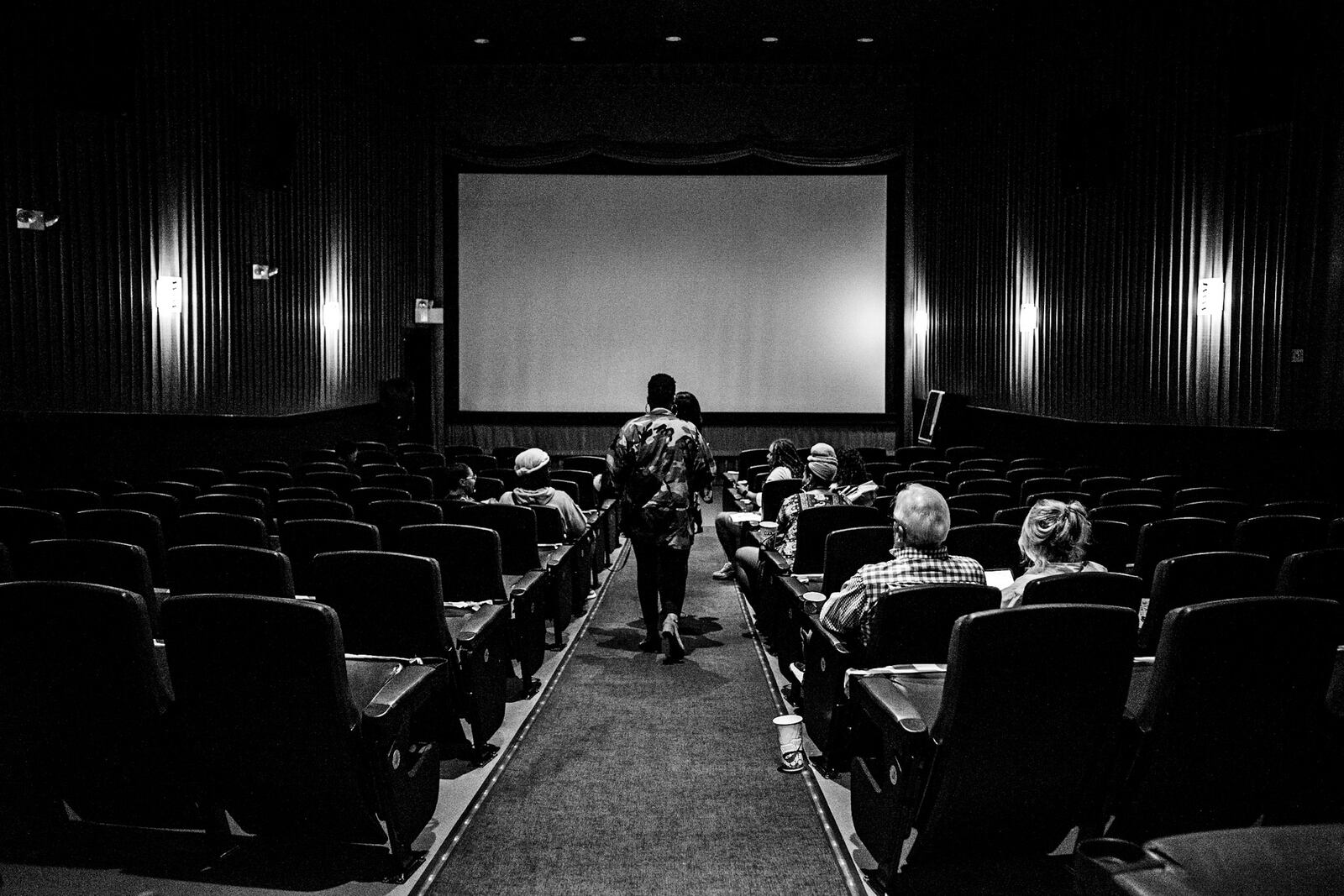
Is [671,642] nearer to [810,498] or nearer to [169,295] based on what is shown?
[810,498]

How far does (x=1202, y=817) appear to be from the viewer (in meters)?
2.61

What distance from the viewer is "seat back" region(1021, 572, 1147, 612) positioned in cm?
313

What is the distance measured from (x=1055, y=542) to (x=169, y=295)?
8130mm

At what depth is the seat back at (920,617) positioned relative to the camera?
3.02 meters

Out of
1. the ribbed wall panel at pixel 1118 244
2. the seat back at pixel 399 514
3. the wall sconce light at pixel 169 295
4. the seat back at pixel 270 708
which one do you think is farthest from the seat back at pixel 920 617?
the wall sconce light at pixel 169 295

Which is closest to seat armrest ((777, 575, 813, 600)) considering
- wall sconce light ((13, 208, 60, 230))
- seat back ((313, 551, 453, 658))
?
seat back ((313, 551, 453, 658))

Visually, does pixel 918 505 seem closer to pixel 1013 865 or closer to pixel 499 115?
pixel 1013 865

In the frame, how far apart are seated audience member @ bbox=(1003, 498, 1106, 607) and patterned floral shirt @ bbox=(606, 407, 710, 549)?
2245 mm

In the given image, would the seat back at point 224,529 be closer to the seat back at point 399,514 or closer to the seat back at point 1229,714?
the seat back at point 399,514

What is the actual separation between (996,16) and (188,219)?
9486mm

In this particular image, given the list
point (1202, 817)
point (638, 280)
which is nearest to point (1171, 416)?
point (1202, 817)

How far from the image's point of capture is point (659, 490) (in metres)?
5.48

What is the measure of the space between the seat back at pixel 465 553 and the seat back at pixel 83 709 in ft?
5.40

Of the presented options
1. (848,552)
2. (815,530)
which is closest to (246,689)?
(848,552)
